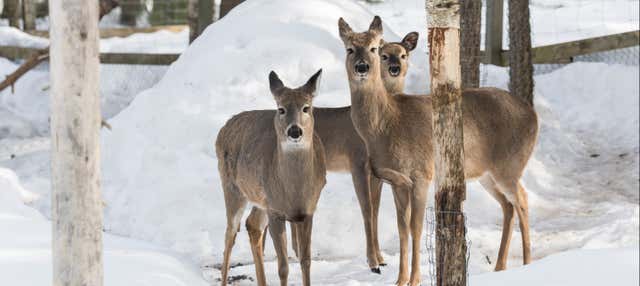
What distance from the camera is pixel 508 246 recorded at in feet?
26.2

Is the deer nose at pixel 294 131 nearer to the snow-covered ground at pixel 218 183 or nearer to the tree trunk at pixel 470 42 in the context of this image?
the snow-covered ground at pixel 218 183

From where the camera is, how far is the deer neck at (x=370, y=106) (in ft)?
25.1

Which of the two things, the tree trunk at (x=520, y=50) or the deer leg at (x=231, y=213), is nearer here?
the deer leg at (x=231, y=213)

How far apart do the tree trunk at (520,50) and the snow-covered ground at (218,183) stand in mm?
755

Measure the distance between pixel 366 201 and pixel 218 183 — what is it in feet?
5.66

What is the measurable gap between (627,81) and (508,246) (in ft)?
26.6

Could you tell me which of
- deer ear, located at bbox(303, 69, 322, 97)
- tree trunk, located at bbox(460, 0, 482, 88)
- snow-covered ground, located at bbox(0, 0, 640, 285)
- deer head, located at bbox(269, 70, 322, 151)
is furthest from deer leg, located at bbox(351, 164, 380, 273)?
tree trunk, located at bbox(460, 0, 482, 88)

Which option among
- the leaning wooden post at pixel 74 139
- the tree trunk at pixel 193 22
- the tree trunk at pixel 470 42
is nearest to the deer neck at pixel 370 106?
the tree trunk at pixel 470 42

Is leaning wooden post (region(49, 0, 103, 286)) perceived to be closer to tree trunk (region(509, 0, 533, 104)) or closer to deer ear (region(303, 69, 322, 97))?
deer ear (region(303, 69, 322, 97))

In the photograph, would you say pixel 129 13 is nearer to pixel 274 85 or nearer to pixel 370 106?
pixel 370 106

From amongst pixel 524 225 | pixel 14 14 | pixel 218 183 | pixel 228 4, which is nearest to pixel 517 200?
pixel 524 225

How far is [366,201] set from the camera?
8.20m

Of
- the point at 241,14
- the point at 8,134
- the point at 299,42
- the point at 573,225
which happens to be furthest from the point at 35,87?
the point at 573,225

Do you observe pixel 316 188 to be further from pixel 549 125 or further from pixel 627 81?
pixel 627 81
